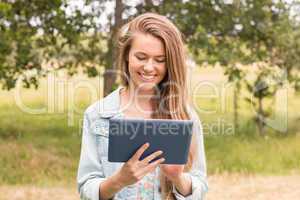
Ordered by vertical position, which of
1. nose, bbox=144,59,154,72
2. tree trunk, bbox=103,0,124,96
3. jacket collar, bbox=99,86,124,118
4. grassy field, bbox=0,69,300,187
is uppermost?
tree trunk, bbox=103,0,124,96

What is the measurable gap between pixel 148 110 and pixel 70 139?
5.66m

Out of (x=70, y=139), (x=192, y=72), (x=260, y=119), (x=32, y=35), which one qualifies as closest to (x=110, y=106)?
(x=192, y=72)

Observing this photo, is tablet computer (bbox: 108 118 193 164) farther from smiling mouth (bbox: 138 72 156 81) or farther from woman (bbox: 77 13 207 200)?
smiling mouth (bbox: 138 72 156 81)

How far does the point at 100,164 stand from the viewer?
1.91 meters

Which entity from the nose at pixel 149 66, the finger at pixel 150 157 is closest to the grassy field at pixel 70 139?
the nose at pixel 149 66

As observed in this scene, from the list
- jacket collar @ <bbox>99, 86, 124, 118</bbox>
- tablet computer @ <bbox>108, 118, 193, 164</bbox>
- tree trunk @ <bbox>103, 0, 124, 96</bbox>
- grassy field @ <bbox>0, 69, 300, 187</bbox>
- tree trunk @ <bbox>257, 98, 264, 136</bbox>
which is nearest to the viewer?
tablet computer @ <bbox>108, 118, 193, 164</bbox>

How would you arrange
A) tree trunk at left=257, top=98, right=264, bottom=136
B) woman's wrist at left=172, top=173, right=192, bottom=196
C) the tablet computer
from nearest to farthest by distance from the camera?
1. the tablet computer
2. woman's wrist at left=172, top=173, right=192, bottom=196
3. tree trunk at left=257, top=98, right=264, bottom=136

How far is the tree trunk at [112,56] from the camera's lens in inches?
265

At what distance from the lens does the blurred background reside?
642 cm

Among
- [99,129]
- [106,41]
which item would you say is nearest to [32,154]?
[106,41]

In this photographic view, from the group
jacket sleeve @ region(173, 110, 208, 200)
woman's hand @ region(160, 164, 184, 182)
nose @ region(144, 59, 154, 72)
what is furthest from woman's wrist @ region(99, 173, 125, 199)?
nose @ region(144, 59, 154, 72)

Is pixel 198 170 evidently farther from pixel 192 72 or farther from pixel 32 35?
pixel 32 35

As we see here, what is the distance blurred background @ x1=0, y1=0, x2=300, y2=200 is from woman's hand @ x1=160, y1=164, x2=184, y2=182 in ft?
12.8

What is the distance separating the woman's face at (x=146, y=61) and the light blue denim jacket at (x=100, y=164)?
0.15 meters
